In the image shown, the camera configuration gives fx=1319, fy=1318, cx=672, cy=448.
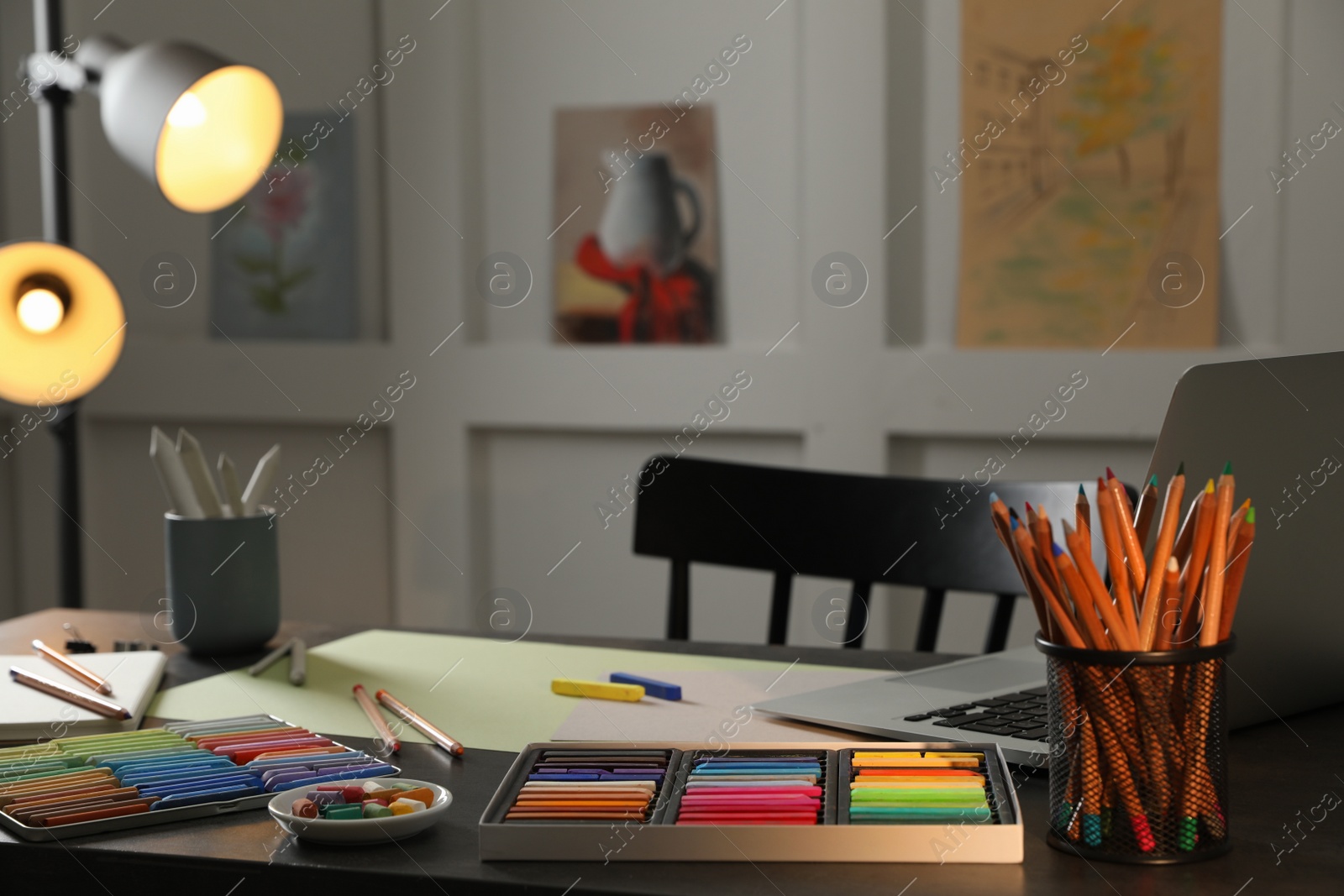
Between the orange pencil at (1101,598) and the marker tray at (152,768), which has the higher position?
the orange pencil at (1101,598)

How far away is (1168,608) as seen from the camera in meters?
0.68

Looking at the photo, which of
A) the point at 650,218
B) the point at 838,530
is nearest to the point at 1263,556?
the point at 838,530

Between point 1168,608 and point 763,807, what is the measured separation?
0.24 metres

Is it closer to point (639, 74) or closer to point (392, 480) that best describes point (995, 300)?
point (639, 74)

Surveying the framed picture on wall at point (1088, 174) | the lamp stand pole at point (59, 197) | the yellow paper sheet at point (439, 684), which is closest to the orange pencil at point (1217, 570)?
the yellow paper sheet at point (439, 684)

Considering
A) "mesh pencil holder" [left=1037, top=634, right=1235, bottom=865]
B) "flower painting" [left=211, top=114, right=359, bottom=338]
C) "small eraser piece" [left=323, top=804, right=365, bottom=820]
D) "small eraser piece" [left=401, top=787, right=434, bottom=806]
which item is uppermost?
"flower painting" [left=211, top=114, right=359, bottom=338]

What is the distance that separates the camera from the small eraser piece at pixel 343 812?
72 cm

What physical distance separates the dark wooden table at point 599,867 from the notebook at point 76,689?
0.70 feet

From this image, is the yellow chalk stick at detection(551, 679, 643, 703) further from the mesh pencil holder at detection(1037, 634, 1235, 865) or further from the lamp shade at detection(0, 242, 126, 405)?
the lamp shade at detection(0, 242, 126, 405)

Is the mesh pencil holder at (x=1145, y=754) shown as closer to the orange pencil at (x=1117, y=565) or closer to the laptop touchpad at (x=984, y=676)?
the orange pencil at (x=1117, y=565)

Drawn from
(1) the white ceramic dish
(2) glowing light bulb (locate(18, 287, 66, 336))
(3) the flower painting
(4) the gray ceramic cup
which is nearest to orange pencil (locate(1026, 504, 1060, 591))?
(1) the white ceramic dish

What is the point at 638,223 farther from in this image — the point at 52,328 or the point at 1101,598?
the point at 1101,598

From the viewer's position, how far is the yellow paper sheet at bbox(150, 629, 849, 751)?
0.97 metres

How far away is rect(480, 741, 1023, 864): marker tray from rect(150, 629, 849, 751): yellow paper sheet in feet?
0.61
